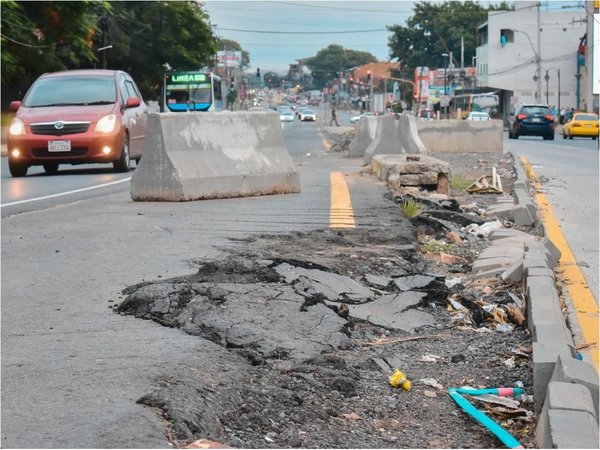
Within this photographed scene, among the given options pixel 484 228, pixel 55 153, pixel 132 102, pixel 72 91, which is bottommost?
pixel 484 228

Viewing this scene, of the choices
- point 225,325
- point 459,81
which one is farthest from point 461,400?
point 459,81

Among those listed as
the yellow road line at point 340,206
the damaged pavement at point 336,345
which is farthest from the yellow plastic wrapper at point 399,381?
the yellow road line at point 340,206

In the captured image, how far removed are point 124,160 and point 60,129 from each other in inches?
50.9

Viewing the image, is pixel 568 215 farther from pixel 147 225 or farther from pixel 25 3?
pixel 25 3

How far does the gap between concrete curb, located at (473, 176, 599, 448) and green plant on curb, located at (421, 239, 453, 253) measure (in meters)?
1.01

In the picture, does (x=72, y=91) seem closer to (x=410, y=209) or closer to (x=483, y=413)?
(x=410, y=209)

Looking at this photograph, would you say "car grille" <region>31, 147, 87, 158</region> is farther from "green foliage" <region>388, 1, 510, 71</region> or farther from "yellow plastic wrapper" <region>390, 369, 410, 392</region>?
"green foliage" <region>388, 1, 510, 71</region>

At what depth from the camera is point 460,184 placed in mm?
16297

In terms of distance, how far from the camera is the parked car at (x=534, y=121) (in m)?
46.7

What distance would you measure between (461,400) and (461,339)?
1.26 meters

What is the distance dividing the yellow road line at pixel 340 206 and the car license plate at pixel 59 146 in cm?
458

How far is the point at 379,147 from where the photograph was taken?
20.2 m

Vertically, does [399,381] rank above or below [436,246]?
above

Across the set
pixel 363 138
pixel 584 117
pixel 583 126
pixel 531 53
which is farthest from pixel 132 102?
pixel 531 53
